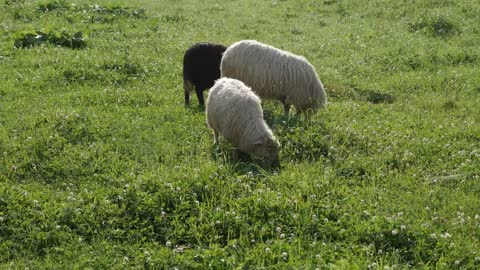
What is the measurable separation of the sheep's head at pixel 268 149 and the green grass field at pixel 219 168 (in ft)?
0.61

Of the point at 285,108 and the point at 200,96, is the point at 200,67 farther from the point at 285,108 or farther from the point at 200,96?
the point at 285,108

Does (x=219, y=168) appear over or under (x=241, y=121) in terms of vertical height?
under

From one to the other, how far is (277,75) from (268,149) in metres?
2.55

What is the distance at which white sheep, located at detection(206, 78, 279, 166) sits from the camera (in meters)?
7.55

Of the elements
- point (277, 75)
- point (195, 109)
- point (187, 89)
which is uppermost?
point (277, 75)

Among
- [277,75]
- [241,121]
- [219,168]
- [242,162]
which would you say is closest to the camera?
[219,168]

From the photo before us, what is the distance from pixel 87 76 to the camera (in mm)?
11391

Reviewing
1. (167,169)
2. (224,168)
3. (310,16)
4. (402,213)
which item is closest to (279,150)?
(224,168)

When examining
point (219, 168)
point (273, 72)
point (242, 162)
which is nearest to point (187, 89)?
point (273, 72)

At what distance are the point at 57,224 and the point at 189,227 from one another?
1447 mm

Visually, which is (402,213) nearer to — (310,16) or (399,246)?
(399,246)

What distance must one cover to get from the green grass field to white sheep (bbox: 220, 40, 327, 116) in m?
0.39

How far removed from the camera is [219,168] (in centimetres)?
686

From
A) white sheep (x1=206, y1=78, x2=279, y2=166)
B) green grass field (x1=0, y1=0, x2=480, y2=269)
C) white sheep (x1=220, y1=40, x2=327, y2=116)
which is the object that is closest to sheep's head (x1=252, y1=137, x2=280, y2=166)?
white sheep (x1=206, y1=78, x2=279, y2=166)
